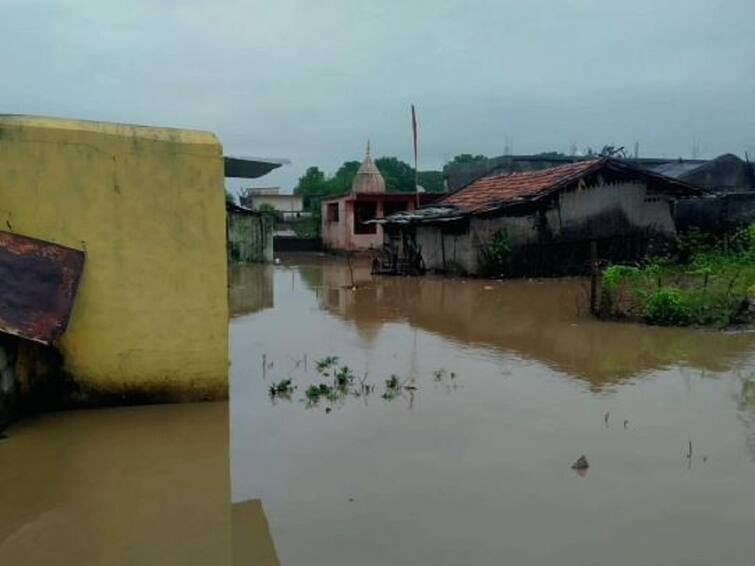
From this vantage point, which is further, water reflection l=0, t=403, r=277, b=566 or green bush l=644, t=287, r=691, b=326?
green bush l=644, t=287, r=691, b=326

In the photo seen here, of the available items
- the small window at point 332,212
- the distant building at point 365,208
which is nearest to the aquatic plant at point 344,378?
the distant building at point 365,208

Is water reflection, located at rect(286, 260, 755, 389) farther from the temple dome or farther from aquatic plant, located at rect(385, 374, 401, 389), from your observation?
the temple dome

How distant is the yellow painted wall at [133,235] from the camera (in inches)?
240

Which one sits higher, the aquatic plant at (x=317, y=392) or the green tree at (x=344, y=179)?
the green tree at (x=344, y=179)

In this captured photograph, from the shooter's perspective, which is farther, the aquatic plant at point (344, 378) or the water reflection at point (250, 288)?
the water reflection at point (250, 288)

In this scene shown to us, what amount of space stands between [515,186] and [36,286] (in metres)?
16.9

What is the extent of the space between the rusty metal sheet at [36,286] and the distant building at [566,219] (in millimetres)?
13962

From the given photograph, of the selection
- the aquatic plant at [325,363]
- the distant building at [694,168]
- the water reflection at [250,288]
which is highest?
the distant building at [694,168]

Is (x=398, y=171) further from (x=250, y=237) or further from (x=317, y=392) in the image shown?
(x=317, y=392)

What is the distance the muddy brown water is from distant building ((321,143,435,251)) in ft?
73.5

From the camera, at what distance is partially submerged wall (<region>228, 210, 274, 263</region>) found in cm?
2802

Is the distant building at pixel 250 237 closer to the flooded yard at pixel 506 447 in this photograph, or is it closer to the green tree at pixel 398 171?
the flooded yard at pixel 506 447

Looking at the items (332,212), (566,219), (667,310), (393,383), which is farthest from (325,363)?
(332,212)

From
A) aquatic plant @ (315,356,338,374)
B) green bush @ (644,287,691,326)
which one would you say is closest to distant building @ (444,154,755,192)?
green bush @ (644,287,691,326)
